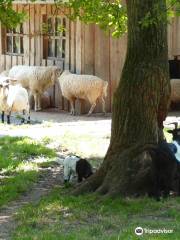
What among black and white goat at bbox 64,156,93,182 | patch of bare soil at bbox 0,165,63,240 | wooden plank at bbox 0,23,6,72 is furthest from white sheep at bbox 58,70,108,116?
black and white goat at bbox 64,156,93,182

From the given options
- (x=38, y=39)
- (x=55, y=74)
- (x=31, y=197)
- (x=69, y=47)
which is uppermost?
(x=38, y=39)

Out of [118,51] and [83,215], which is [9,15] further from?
[118,51]

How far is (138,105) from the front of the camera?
30.5 feet

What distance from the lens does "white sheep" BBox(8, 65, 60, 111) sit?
20.3m

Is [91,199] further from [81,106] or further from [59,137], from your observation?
[81,106]

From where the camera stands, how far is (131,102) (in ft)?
30.5

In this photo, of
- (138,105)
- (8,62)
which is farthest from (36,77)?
(138,105)

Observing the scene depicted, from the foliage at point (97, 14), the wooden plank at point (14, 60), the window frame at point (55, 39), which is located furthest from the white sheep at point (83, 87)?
the foliage at point (97, 14)

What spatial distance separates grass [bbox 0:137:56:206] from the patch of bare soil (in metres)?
0.12

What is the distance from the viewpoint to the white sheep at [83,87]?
1897 centimetres

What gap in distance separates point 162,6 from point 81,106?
449 inches

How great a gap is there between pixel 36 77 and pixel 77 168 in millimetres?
10663

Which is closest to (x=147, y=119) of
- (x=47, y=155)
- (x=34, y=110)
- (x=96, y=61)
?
(x=47, y=155)

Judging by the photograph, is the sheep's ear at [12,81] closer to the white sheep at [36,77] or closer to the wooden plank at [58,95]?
the white sheep at [36,77]
